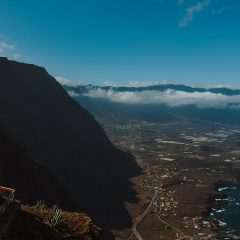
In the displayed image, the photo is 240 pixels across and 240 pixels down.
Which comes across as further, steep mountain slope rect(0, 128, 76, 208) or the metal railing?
steep mountain slope rect(0, 128, 76, 208)

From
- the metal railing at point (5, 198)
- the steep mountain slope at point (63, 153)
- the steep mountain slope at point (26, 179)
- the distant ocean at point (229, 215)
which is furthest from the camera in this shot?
the steep mountain slope at point (63, 153)

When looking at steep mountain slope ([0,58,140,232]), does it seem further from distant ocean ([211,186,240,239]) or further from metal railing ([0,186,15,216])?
metal railing ([0,186,15,216])

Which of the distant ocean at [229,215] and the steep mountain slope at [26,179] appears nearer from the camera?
the steep mountain slope at [26,179]

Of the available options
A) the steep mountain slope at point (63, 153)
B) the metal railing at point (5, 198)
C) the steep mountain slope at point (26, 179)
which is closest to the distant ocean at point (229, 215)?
the steep mountain slope at point (63, 153)

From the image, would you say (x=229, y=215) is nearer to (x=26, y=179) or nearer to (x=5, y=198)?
(x=26, y=179)

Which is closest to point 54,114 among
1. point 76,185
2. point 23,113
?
point 23,113

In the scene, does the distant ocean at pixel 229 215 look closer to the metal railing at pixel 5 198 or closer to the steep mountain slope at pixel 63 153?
the steep mountain slope at pixel 63 153

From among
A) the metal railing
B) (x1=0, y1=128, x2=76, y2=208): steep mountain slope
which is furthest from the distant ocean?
the metal railing

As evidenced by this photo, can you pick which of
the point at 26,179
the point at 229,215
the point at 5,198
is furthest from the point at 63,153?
the point at 5,198

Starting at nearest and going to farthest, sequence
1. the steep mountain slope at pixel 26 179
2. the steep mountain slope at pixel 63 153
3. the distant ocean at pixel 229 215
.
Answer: the steep mountain slope at pixel 26 179, the distant ocean at pixel 229 215, the steep mountain slope at pixel 63 153
